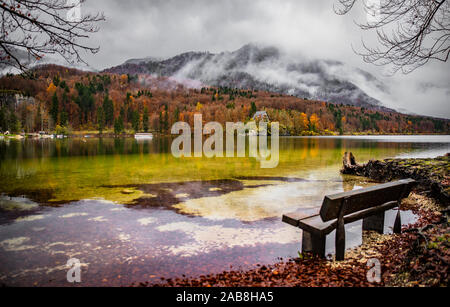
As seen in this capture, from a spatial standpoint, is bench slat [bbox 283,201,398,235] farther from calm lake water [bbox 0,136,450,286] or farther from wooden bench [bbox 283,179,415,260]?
calm lake water [bbox 0,136,450,286]

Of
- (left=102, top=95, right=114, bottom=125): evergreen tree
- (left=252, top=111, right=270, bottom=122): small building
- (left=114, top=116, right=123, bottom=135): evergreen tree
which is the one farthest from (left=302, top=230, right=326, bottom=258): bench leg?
(left=102, top=95, right=114, bottom=125): evergreen tree

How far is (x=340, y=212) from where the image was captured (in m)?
4.83

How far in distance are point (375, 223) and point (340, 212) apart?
249cm

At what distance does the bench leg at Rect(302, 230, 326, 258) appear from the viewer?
5199mm

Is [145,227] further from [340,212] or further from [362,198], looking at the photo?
[362,198]

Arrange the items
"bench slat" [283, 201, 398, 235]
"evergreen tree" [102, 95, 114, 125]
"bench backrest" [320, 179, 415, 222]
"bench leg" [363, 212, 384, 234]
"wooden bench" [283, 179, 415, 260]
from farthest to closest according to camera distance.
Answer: "evergreen tree" [102, 95, 114, 125]
"bench leg" [363, 212, 384, 234]
"bench slat" [283, 201, 398, 235]
"wooden bench" [283, 179, 415, 260]
"bench backrest" [320, 179, 415, 222]

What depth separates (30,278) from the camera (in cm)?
461

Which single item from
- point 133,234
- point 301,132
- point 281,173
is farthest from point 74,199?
point 301,132

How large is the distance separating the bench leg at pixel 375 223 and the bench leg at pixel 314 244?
221 cm

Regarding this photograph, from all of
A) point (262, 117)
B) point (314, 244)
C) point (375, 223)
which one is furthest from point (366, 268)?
point (262, 117)

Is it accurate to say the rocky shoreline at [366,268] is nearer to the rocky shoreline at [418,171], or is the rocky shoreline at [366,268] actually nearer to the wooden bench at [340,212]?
the wooden bench at [340,212]

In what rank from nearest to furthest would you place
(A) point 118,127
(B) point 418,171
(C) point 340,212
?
(C) point 340,212
(B) point 418,171
(A) point 118,127

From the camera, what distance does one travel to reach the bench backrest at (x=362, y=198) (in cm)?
458

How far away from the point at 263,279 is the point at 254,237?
2.04 m
